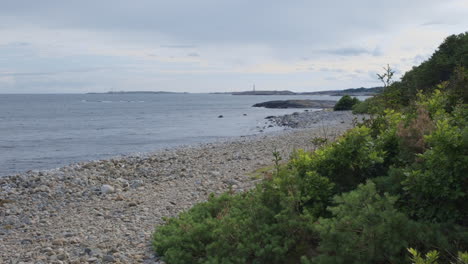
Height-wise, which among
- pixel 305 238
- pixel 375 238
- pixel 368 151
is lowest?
pixel 305 238

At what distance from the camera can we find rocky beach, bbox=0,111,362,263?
6.88 m

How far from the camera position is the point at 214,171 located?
13.2 m

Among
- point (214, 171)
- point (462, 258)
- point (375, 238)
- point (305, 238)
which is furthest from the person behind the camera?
point (214, 171)

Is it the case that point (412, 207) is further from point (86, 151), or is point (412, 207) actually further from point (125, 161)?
point (86, 151)

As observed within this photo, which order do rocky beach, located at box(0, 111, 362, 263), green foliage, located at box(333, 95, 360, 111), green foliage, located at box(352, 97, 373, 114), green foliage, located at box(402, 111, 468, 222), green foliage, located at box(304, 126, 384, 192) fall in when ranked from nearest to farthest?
green foliage, located at box(402, 111, 468, 222) < green foliage, located at box(304, 126, 384, 192) < rocky beach, located at box(0, 111, 362, 263) < green foliage, located at box(352, 97, 373, 114) < green foliage, located at box(333, 95, 360, 111)

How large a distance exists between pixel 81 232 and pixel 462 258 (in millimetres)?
6593

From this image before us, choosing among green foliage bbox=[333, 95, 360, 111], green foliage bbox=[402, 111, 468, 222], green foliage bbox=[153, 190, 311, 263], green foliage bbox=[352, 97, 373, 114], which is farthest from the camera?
green foliage bbox=[333, 95, 360, 111]

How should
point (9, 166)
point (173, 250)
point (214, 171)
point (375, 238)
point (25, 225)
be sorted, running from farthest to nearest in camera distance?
point (9, 166) < point (214, 171) < point (25, 225) < point (173, 250) < point (375, 238)

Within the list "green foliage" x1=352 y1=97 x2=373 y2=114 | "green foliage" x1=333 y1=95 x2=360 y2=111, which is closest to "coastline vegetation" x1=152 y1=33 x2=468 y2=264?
"green foliage" x1=352 y1=97 x2=373 y2=114

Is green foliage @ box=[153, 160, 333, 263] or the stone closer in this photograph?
green foliage @ box=[153, 160, 333, 263]

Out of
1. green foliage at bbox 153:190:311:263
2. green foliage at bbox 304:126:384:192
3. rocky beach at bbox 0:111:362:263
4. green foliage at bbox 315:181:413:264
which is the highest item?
green foliage at bbox 304:126:384:192

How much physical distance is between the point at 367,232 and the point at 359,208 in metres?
0.29

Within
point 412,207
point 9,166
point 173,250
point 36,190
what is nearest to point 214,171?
point 36,190

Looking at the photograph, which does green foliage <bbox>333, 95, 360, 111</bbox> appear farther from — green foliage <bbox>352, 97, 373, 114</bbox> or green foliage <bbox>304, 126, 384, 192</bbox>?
green foliage <bbox>304, 126, 384, 192</bbox>
